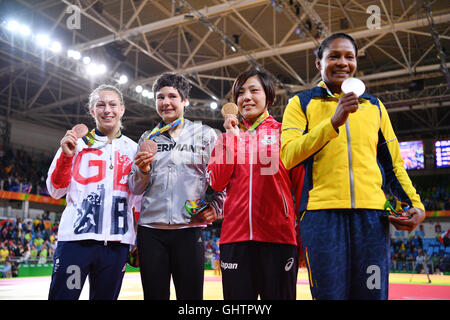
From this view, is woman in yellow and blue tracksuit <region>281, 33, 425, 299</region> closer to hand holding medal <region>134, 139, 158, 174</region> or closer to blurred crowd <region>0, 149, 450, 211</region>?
hand holding medal <region>134, 139, 158, 174</region>

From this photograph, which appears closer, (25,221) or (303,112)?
(303,112)

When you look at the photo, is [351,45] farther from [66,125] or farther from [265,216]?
[66,125]

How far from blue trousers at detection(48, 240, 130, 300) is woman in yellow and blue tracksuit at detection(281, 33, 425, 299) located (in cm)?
126

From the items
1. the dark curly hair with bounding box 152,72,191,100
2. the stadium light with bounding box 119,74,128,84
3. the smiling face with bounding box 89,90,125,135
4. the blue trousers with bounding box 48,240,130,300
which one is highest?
the stadium light with bounding box 119,74,128,84

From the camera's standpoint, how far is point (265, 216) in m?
2.25

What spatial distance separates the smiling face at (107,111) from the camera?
9.29ft

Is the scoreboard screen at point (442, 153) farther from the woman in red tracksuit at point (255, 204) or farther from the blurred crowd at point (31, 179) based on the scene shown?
the woman in red tracksuit at point (255, 204)

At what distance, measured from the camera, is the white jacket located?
253 cm

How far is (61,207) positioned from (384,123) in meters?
23.3

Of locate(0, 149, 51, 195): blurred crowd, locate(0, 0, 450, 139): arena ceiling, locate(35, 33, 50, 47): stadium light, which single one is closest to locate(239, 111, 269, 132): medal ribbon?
locate(0, 0, 450, 139): arena ceiling

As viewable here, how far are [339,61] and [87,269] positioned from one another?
1847 mm
